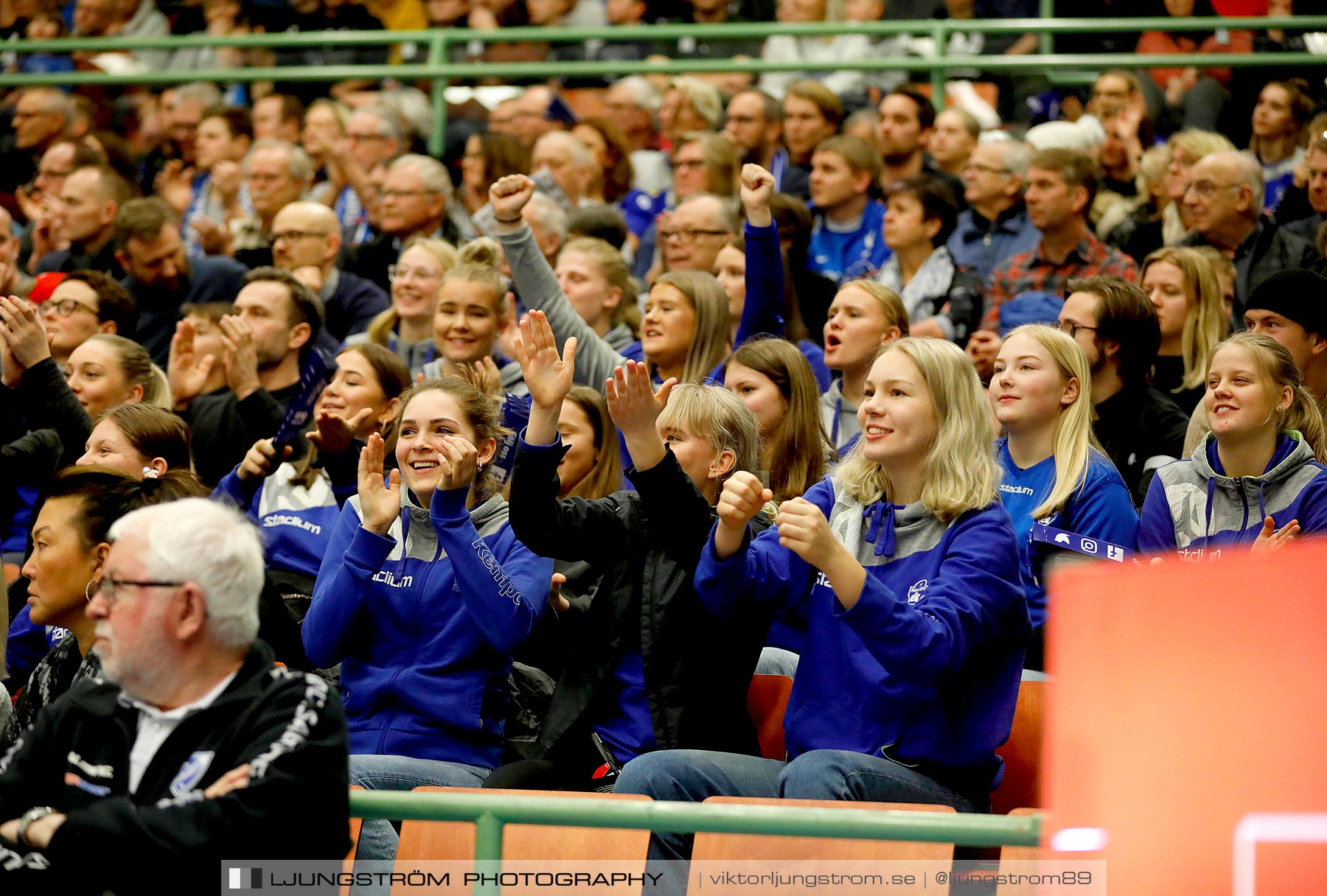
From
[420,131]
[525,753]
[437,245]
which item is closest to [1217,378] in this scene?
[525,753]

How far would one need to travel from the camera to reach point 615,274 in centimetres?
646

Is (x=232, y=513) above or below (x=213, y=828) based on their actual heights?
above

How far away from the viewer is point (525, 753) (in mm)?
4156

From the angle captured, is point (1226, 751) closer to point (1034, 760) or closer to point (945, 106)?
point (1034, 760)

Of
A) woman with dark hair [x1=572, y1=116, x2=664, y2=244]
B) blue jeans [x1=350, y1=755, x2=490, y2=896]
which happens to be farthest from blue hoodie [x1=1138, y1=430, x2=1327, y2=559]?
woman with dark hair [x1=572, y1=116, x2=664, y2=244]

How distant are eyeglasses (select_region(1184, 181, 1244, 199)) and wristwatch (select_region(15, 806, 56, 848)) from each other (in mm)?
5561

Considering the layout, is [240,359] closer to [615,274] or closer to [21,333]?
[21,333]

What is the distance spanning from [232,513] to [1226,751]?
1.73 metres

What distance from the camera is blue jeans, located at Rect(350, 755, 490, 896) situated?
3633 millimetres

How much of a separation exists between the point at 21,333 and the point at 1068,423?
3.47 meters

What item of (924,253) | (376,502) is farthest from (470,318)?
(924,253)

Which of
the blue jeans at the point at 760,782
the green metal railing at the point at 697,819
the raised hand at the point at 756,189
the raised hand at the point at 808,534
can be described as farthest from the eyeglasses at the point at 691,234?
the green metal railing at the point at 697,819

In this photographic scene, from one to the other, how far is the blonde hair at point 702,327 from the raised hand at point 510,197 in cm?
60

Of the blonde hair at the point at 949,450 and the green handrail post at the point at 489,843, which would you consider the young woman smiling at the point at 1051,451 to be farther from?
the green handrail post at the point at 489,843
